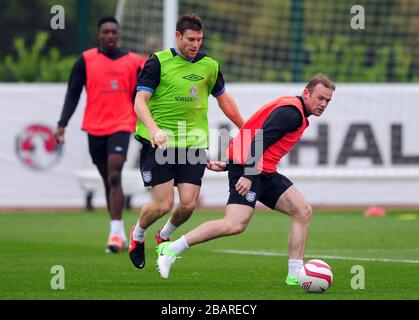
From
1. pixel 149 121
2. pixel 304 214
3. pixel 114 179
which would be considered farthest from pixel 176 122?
pixel 114 179

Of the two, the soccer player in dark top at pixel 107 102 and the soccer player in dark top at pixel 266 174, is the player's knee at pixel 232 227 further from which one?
the soccer player in dark top at pixel 107 102

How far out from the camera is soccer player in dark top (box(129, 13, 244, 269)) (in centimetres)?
1038

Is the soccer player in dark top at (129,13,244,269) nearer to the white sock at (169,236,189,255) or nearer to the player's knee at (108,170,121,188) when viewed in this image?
the white sock at (169,236,189,255)

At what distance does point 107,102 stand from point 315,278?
4.87 metres

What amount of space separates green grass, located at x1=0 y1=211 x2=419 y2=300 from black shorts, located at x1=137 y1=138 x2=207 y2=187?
0.84m

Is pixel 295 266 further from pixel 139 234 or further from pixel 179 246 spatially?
pixel 139 234

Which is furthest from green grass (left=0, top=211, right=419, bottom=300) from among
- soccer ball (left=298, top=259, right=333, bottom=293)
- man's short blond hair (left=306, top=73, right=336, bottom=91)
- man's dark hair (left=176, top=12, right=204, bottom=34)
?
man's dark hair (left=176, top=12, right=204, bottom=34)

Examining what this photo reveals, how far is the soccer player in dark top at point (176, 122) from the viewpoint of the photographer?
10.4 m

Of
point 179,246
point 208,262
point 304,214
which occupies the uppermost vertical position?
point 304,214

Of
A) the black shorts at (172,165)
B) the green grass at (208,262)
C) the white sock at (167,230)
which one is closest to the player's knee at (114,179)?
the green grass at (208,262)

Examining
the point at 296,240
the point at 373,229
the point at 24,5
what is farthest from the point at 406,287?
the point at 24,5

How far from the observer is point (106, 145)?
519 inches

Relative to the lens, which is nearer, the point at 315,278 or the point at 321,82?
the point at 315,278

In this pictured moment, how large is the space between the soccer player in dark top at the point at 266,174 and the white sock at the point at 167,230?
1121mm
